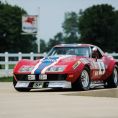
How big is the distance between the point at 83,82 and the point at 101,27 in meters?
113

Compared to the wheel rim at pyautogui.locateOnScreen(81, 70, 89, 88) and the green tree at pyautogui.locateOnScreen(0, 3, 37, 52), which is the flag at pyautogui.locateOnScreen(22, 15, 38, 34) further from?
the green tree at pyautogui.locateOnScreen(0, 3, 37, 52)

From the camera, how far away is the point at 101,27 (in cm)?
13162

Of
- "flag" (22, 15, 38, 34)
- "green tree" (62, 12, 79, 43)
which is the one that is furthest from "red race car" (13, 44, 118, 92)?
"green tree" (62, 12, 79, 43)

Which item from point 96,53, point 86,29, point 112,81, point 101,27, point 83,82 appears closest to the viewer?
point 83,82

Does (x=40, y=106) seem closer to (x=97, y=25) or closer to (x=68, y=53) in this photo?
(x=68, y=53)

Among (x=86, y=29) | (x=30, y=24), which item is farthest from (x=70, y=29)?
(x=30, y=24)

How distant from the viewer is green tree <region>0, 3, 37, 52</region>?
117m

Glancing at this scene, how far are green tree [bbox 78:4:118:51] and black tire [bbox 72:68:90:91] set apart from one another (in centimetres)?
10681

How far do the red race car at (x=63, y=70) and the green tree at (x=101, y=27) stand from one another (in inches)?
4172

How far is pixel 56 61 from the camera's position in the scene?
1902 centimetres

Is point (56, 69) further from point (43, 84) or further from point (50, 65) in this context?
point (43, 84)

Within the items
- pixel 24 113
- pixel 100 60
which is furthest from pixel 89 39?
pixel 24 113

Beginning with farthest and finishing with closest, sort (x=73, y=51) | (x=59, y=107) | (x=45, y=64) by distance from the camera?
(x=73, y=51), (x=45, y=64), (x=59, y=107)

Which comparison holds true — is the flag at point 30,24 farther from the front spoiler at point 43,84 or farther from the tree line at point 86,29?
the tree line at point 86,29
